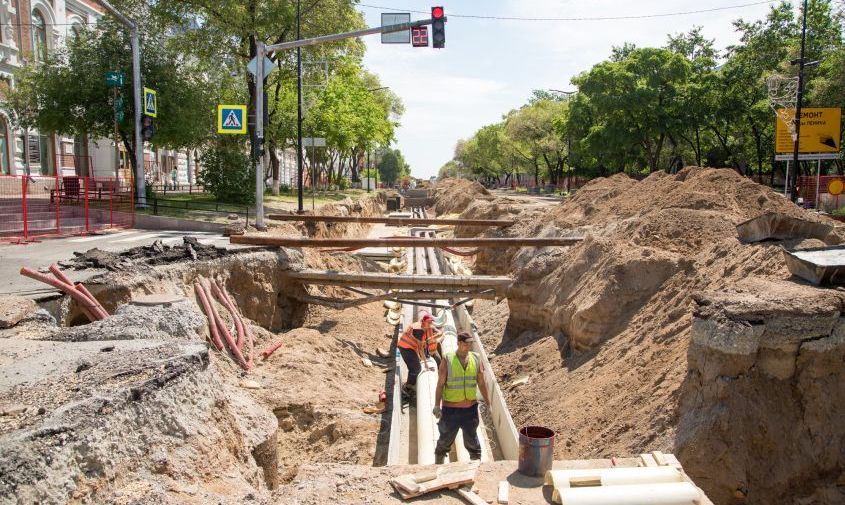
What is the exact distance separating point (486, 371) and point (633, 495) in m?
6.17

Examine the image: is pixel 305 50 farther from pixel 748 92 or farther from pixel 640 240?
pixel 748 92

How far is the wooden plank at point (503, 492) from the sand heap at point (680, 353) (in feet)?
7.39

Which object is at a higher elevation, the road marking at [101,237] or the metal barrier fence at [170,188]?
the metal barrier fence at [170,188]

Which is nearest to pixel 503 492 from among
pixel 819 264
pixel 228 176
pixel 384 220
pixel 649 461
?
pixel 649 461

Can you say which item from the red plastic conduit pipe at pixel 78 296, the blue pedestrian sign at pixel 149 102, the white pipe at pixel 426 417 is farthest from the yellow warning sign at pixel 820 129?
the red plastic conduit pipe at pixel 78 296

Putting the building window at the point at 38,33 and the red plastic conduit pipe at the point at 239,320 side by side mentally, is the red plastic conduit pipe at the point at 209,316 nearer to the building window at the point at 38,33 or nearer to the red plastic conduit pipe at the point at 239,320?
the red plastic conduit pipe at the point at 239,320

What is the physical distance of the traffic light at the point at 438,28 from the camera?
14.9 metres

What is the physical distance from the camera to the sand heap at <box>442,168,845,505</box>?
5824 millimetres

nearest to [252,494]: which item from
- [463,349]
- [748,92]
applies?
[463,349]

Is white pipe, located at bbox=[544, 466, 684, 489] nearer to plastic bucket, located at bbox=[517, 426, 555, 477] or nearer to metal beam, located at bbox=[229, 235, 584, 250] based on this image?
plastic bucket, located at bbox=[517, 426, 555, 477]

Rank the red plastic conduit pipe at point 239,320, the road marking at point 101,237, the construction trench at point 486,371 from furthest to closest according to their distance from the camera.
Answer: the road marking at point 101,237
the red plastic conduit pipe at point 239,320
the construction trench at point 486,371

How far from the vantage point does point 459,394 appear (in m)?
7.05

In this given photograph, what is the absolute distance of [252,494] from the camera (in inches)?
175

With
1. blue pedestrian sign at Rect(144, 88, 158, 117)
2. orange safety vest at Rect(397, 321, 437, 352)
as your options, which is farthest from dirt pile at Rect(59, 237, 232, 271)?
blue pedestrian sign at Rect(144, 88, 158, 117)
